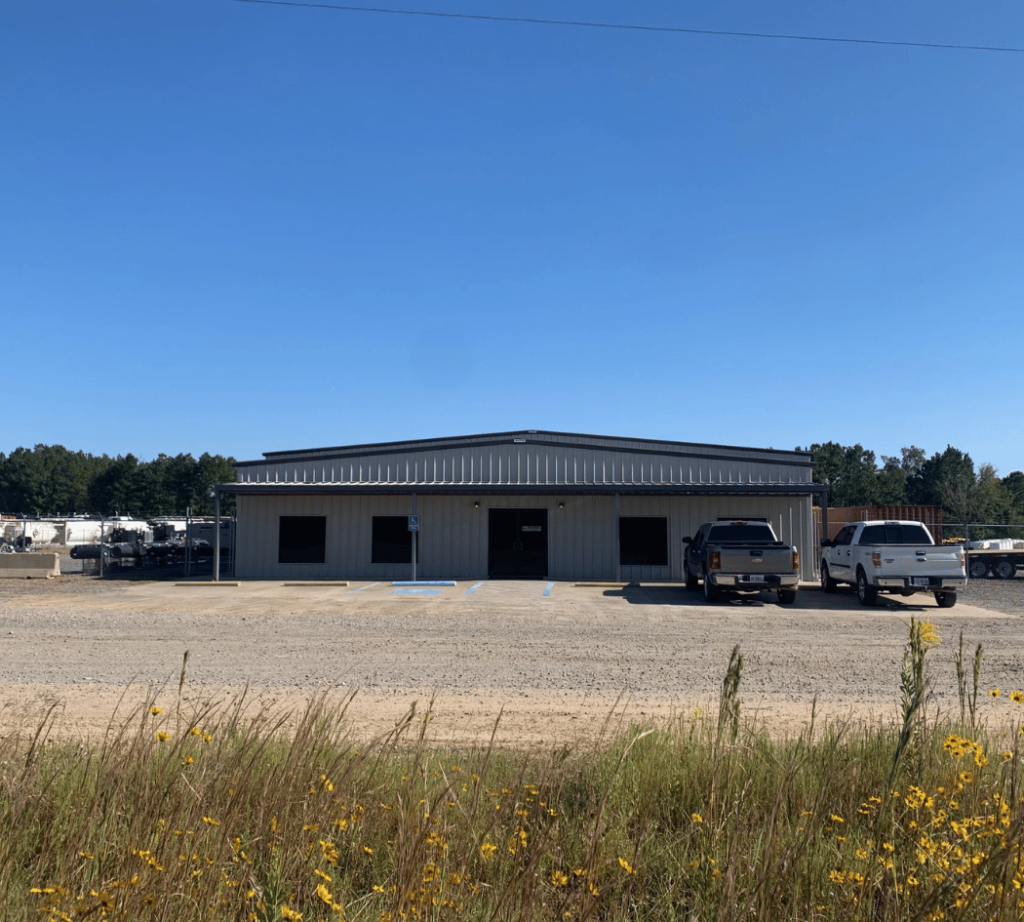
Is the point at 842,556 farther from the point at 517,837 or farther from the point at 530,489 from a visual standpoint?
the point at 517,837

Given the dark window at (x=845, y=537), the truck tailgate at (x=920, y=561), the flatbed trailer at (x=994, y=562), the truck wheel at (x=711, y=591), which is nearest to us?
the truck tailgate at (x=920, y=561)

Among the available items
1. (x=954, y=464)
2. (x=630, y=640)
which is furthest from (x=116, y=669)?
(x=954, y=464)

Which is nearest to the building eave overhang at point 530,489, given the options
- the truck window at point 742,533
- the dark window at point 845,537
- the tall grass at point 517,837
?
the dark window at point 845,537

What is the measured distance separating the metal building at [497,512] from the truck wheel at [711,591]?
6.78 metres

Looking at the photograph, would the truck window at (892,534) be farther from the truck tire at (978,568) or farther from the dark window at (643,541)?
the truck tire at (978,568)

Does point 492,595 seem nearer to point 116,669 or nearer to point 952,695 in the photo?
point 116,669

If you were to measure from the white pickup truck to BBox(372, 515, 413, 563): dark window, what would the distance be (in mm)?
14000

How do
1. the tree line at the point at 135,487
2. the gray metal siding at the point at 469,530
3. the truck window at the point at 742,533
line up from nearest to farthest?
the truck window at the point at 742,533 < the gray metal siding at the point at 469,530 < the tree line at the point at 135,487

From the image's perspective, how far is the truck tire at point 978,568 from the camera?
28.7m

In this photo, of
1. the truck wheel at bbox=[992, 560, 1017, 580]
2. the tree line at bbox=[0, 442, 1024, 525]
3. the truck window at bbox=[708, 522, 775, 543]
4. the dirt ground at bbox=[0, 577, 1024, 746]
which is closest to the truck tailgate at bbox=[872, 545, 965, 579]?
the dirt ground at bbox=[0, 577, 1024, 746]

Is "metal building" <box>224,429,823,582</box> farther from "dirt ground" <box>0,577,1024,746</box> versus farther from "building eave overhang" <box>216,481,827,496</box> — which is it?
"dirt ground" <box>0,577,1024,746</box>

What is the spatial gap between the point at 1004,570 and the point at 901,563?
12371 millimetres

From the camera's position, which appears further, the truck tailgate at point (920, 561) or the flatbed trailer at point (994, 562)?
the flatbed trailer at point (994, 562)

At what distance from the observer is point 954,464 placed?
102250 mm
